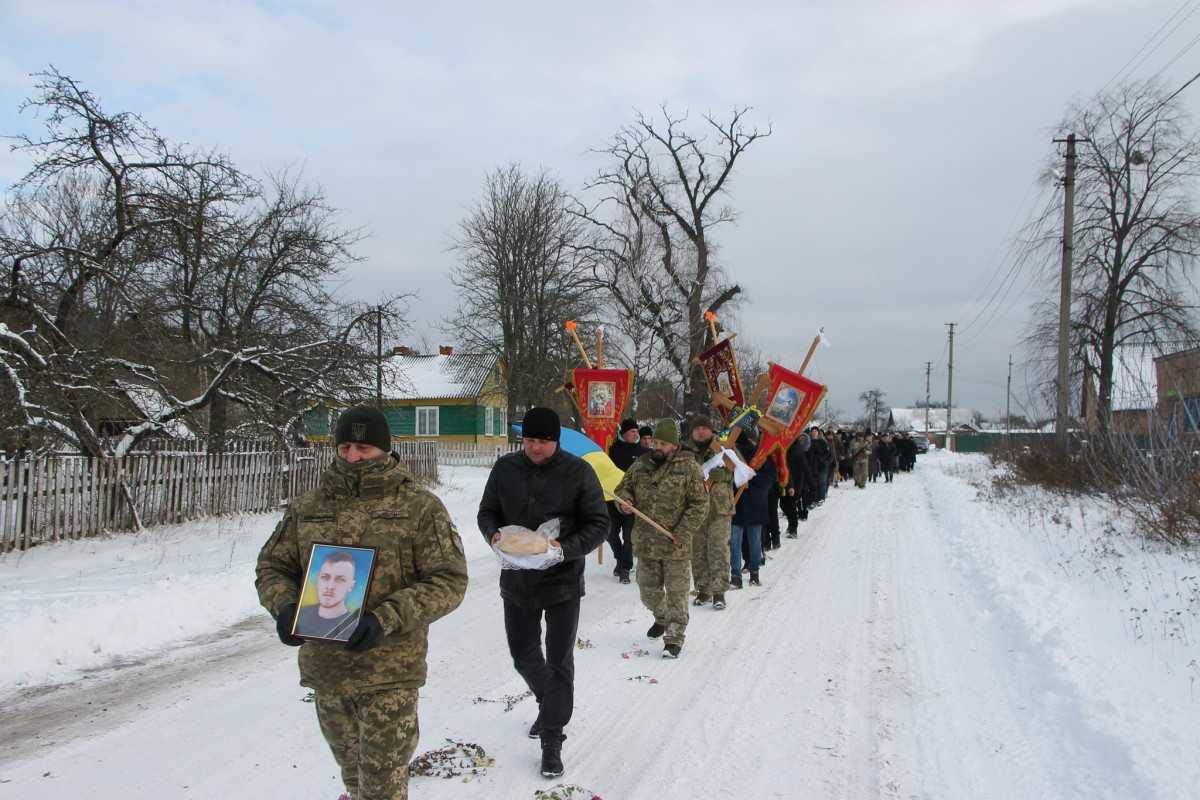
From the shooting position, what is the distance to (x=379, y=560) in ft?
9.23

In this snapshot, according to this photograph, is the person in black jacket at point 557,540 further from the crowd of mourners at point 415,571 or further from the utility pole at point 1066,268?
the utility pole at point 1066,268

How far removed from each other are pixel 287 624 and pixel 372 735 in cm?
53

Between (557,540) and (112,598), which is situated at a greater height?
(557,540)

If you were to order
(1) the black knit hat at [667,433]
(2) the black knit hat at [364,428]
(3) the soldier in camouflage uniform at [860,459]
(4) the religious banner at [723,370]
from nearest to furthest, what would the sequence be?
(2) the black knit hat at [364,428] → (1) the black knit hat at [667,433] → (4) the religious banner at [723,370] → (3) the soldier in camouflage uniform at [860,459]

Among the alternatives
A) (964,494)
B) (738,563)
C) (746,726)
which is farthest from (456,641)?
(964,494)

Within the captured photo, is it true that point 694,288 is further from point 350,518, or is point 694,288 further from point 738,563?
point 350,518

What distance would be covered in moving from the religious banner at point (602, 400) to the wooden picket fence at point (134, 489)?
6.55 meters

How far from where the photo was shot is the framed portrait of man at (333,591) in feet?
8.70

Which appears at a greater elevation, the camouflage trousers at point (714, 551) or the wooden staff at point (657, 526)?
the wooden staff at point (657, 526)

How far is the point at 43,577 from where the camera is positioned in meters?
8.56

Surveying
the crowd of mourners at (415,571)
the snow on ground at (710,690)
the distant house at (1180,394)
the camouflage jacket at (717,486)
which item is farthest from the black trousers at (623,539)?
the distant house at (1180,394)

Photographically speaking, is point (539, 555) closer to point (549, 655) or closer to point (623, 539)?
point (549, 655)

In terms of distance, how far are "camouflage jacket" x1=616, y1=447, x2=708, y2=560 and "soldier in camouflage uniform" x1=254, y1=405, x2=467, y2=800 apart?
140 inches

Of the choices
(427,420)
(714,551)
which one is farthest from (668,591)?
(427,420)
